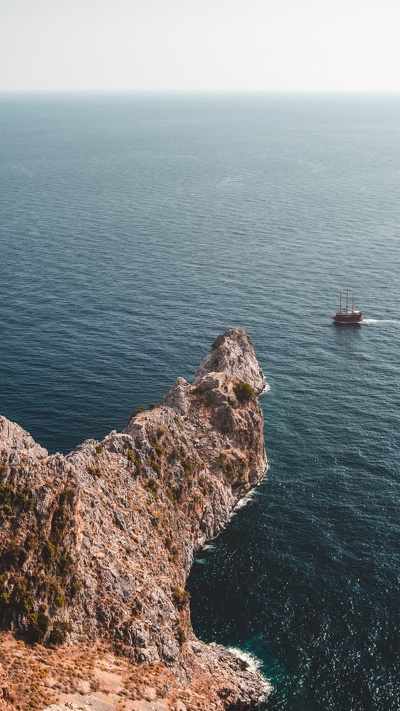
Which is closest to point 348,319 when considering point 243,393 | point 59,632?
point 243,393

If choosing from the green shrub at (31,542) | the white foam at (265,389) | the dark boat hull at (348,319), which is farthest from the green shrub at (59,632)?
the dark boat hull at (348,319)

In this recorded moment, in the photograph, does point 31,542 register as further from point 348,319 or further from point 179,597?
point 348,319

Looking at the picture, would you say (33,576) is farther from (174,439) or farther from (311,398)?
(311,398)

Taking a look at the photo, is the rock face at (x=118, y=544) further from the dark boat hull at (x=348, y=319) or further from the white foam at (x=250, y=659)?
the dark boat hull at (x=348, y=319)

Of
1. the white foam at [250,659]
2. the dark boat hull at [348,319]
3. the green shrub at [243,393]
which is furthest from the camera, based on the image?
the dark boat hull at [348,319]

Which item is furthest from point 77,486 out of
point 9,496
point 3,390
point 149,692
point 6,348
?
point 6,348

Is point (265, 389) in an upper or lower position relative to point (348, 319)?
lower
